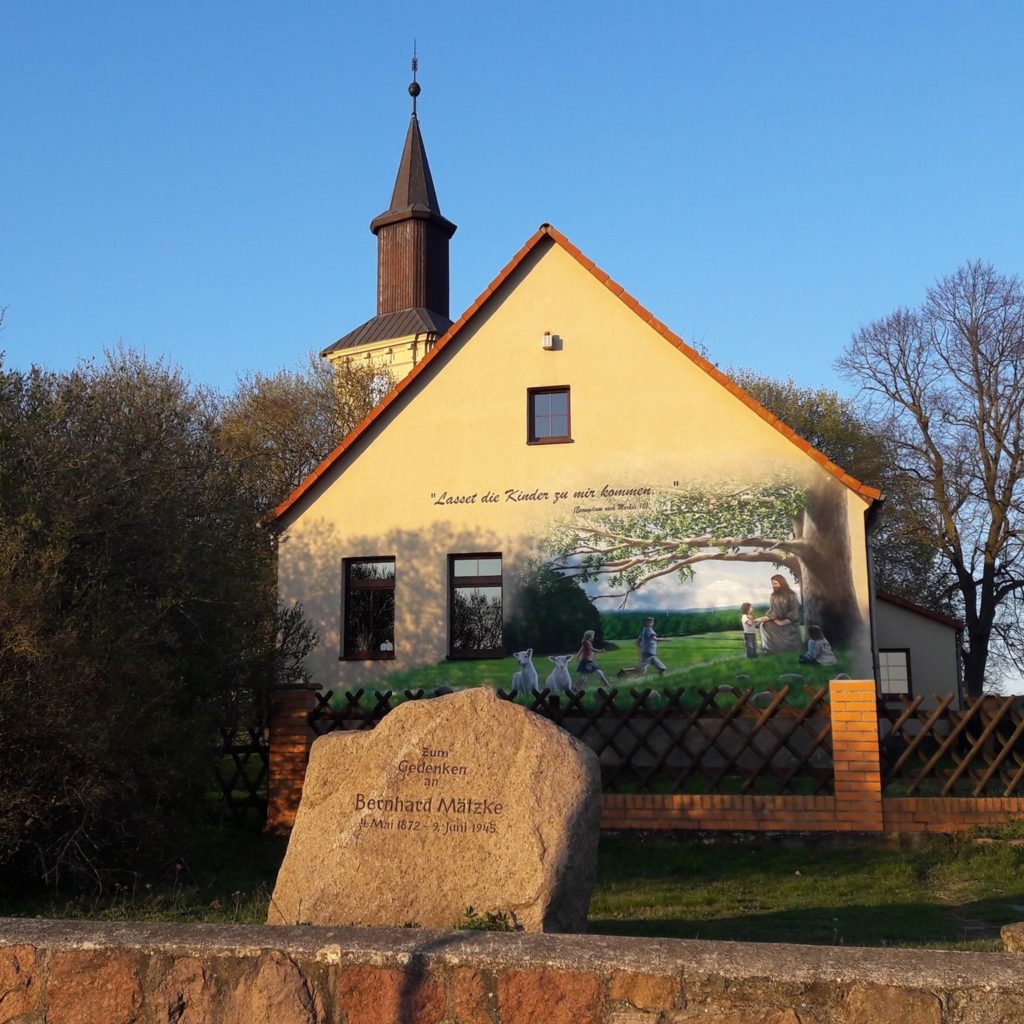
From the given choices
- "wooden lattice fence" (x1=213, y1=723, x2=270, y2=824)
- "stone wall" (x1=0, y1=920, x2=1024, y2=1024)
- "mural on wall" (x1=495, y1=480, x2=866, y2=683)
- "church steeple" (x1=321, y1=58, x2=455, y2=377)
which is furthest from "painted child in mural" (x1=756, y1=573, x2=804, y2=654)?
"church steeple" (x1=321, y1=58, x2=455, y2=377)

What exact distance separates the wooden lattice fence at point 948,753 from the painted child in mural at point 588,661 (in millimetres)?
6130

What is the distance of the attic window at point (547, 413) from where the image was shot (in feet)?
64.1

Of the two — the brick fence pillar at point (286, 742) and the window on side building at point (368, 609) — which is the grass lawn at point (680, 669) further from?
the brick fence pillar at point (286, 742)

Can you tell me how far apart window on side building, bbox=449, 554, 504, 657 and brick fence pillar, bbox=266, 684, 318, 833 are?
6.27 meters

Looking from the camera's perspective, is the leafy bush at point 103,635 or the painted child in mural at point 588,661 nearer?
the leafy bush at point 103,635

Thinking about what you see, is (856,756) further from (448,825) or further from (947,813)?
(448,825)

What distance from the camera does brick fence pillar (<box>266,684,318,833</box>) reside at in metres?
12.9

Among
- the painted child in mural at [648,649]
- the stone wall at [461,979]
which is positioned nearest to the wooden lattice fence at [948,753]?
the painted child in mural at [648,649]

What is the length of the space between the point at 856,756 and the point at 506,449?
9.12 meters

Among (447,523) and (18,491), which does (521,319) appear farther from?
(18,491)

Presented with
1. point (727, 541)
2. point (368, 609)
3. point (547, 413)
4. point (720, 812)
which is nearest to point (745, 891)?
point (720, 812)

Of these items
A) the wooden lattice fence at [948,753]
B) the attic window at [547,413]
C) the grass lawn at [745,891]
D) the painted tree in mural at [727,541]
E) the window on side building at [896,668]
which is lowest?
the grass lawn at [745,891]

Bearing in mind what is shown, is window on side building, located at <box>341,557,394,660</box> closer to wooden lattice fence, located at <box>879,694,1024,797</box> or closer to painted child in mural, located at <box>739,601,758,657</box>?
painted child in mural, located at <box>739,601,758,657</box>

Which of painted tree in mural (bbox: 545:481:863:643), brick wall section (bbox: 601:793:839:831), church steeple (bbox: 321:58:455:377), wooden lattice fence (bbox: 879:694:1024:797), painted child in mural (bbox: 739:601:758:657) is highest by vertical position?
church steeple (bbox: 321:58:455:377)
